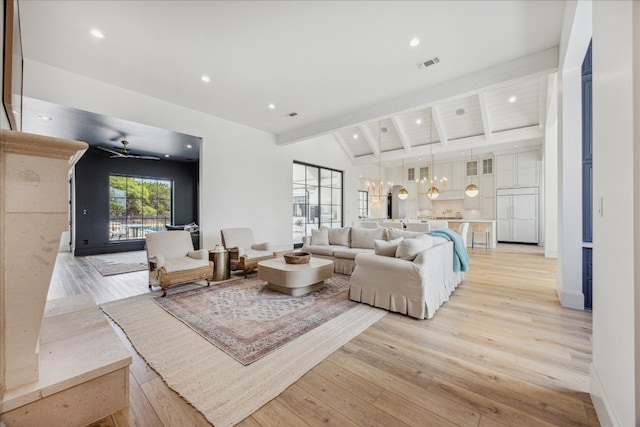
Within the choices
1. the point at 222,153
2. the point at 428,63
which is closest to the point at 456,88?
the point at 428,63

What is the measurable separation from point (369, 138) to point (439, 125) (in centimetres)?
223

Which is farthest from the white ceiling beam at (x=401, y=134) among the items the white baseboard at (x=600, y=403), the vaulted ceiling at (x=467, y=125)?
the white baseboard at (x=600, y=403)

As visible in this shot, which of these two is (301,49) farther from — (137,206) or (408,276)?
(137,206)

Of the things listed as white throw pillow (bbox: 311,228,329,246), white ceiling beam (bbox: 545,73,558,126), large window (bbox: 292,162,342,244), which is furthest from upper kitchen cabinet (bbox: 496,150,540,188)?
white throw pillow (bbox: 311,228,329,246)

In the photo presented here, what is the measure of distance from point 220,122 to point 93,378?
544cm

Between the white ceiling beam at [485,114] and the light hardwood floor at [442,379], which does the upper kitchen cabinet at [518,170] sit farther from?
the light hardwood floor at [442,379]

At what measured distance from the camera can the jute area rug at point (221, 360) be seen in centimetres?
157

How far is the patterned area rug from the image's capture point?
7.34 feet

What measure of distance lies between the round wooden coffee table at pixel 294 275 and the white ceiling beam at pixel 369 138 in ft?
19.2

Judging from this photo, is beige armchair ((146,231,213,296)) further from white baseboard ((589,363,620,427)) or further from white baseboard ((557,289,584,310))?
white baseboard ((557,289,584,310))

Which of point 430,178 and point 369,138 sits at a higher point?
point 369,138

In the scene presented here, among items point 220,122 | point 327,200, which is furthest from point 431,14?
point 327,200

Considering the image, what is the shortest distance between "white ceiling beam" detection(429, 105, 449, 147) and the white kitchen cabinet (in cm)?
310

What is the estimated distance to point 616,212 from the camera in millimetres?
1192
